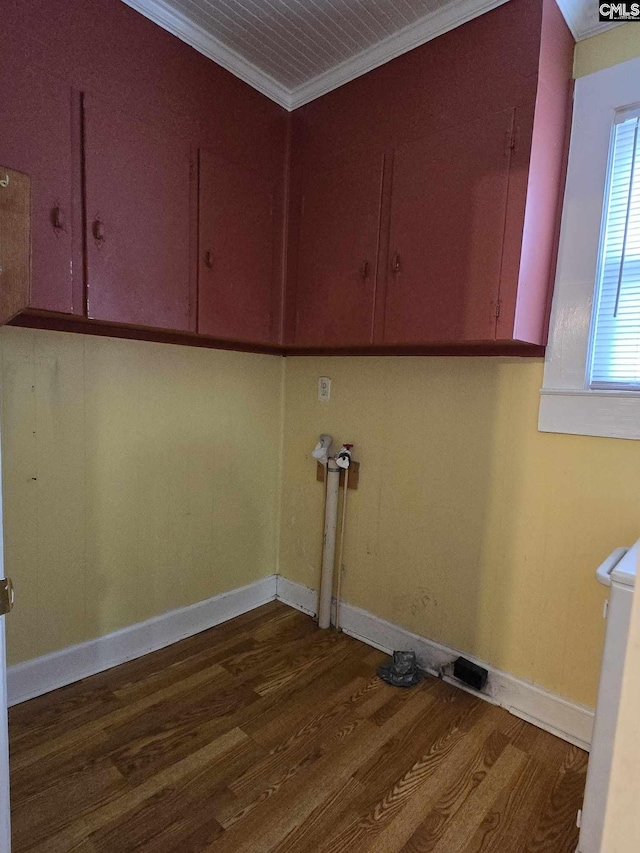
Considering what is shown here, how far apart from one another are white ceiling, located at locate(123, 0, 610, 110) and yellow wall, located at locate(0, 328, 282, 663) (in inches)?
46.6

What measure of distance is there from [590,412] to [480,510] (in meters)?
0.54

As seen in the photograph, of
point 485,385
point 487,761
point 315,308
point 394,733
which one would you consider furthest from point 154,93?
point 487,761

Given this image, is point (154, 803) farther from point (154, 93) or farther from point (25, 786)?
point (154, 93)

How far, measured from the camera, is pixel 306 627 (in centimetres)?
225

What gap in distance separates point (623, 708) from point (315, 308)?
1771mm

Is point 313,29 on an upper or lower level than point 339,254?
upper

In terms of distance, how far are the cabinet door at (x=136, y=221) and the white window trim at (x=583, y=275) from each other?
137cm

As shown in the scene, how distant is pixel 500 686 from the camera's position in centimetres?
174

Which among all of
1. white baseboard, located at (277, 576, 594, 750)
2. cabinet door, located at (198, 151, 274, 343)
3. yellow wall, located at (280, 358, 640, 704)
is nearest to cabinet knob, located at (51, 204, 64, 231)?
cabinet door, located at (198, 151, 274, 343)

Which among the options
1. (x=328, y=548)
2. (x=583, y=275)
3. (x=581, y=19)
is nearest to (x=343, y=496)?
(x=328, y=548)

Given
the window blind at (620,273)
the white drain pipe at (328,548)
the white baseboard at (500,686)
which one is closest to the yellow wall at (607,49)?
the window blind at (620,273)

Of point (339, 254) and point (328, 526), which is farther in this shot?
point (328, 526)

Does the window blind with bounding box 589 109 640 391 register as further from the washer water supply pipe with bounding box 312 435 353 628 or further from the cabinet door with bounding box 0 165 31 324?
the cabinet door with bounding box 0 165 31 324

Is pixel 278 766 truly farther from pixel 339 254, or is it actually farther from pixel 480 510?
pixel 339 254
